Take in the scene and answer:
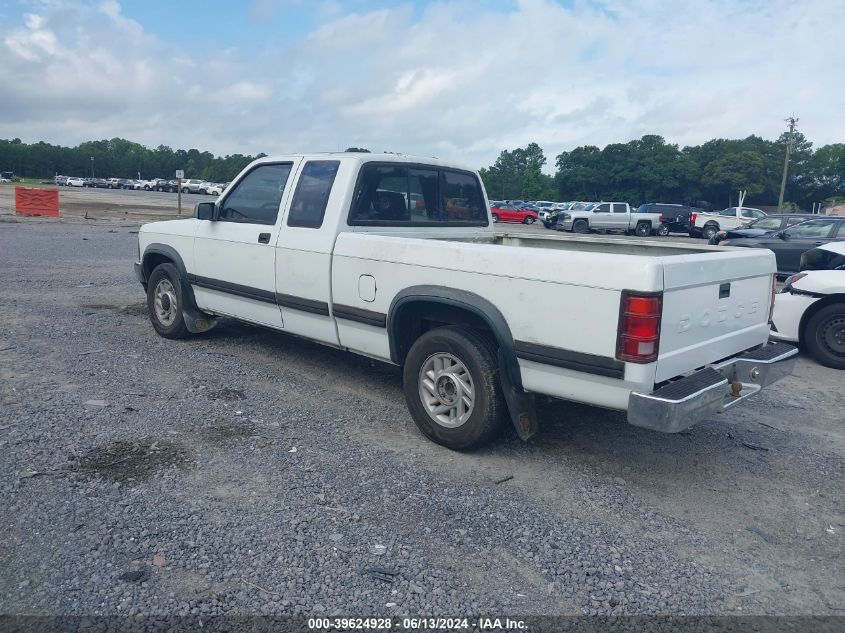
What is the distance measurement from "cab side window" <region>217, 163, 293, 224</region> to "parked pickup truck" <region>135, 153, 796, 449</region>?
0.06ft

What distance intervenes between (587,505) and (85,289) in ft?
29.2

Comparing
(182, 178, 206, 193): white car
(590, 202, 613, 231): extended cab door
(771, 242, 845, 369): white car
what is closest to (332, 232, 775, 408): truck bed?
(771, 242, 845, 369): white car

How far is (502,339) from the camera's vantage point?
416cm

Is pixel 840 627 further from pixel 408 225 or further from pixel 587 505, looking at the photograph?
pixel 408 225

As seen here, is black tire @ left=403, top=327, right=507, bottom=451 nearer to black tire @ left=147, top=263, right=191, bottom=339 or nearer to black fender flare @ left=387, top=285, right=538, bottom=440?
black fender flare @ left=387, top=285, right=538, bottom=440

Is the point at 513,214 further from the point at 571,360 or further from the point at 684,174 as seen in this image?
the point at 571,360

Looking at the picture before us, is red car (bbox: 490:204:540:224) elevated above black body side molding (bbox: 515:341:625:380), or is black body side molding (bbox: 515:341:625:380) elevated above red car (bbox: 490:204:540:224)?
red car (bbox: 490:204:540:224)

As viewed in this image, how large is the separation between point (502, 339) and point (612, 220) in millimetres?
34656

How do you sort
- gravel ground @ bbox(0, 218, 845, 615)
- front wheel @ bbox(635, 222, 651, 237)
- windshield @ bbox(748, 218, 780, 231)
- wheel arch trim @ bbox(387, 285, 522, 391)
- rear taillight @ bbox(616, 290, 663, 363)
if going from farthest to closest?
front wheel @ bbox(635, 222, 651, 237)
windshield @ bbox(748, 218, 780, 231)
wheel arch trim @ bbox(387, 285, 522, 391)
rear taillight @ bbox(616, 290, 663, 363)
gravel ground @ bbox(0, 218, 845, 615)

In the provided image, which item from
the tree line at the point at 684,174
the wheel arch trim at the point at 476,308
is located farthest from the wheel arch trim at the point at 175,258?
the tree line at the point at 684,174

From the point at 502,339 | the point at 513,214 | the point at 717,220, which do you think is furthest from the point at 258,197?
the point at 513,214

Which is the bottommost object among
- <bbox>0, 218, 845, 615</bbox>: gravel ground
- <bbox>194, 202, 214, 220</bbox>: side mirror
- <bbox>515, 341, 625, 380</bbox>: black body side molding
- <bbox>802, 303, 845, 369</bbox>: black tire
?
<bbox>0, 218, 845, 615</bbox>: gravel ground

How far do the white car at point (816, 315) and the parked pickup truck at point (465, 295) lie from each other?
2.79 metres

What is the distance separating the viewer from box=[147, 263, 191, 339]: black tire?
7.08 meters
